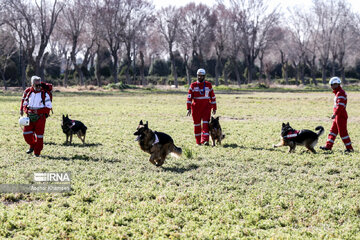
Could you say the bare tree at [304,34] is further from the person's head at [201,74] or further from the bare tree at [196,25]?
the person's head at [201,74]

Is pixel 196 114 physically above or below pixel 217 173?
above

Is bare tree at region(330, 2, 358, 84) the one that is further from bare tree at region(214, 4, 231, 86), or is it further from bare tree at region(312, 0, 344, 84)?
bare tree at region(214, 4, 231, 86)

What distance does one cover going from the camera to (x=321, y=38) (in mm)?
→ 57281

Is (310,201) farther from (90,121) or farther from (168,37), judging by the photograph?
(168,37)

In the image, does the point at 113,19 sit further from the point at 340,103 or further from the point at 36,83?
the point at 340,103

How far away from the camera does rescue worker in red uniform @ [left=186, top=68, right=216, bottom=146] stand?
10.4 m

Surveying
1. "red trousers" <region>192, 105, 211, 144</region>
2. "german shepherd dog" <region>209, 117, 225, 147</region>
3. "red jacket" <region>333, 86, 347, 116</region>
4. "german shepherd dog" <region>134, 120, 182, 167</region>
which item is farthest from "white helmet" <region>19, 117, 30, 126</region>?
"red jacket" <region>333, 86, 347, 116</region>

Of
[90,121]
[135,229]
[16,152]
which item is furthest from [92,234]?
[90,121]

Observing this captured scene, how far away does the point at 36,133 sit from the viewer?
333 inches

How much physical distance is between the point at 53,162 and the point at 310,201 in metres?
5.41

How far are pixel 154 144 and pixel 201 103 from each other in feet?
11.2

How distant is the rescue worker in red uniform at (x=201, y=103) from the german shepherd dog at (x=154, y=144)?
270 cm

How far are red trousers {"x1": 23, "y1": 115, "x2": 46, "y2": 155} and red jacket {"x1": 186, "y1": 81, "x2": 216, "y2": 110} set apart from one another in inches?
163

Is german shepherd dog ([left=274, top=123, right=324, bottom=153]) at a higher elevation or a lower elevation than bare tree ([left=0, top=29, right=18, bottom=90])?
lower
